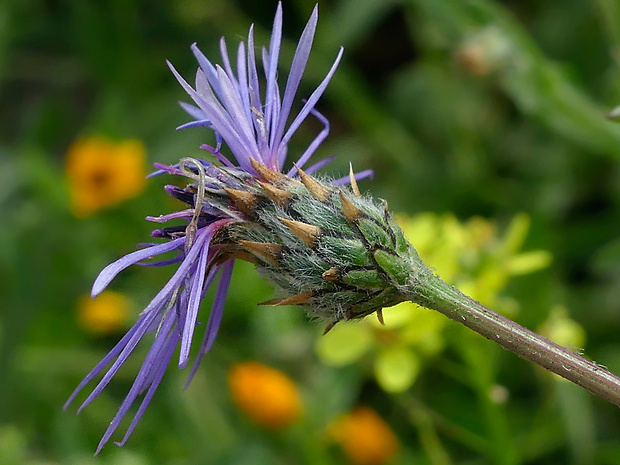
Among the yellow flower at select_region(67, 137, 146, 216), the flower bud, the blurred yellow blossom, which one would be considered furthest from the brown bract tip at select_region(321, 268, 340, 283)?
the yellow flower at select_region(67, 137, 146, 216)

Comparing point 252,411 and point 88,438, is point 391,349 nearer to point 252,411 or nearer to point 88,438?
point 252,411

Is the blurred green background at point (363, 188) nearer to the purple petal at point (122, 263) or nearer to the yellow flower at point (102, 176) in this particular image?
the yellow flower at point (102, 176)

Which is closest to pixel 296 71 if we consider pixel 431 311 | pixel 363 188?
pixel 431 311

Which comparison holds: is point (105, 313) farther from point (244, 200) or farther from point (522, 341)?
point (522, 341)

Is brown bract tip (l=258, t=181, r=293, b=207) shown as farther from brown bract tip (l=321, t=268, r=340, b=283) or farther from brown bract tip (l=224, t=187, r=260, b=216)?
brown bract tip (l=321, t=268, r=340, b=283)

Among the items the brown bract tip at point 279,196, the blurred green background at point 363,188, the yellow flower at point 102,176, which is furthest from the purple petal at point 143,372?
the yellow flower at point 102,176

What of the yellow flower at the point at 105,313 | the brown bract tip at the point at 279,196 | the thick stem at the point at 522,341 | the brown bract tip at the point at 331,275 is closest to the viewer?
the thick stem at the point at 522,341

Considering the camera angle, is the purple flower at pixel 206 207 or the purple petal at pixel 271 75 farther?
the purple petal at pixel 271 75
